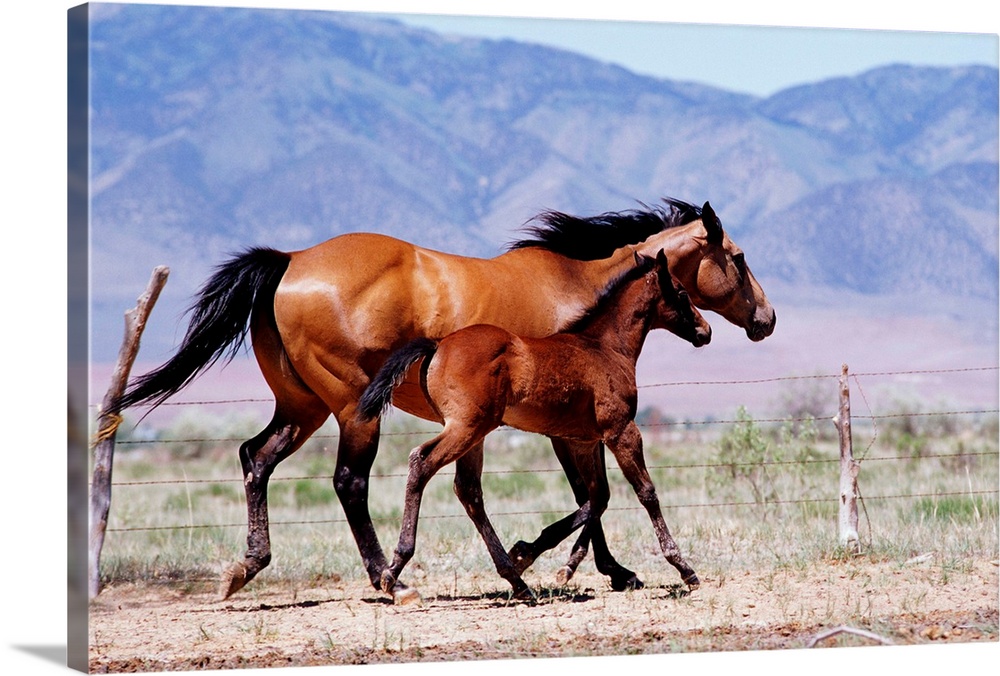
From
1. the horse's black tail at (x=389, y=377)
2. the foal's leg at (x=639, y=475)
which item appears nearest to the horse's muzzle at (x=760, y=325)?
the foal's leg at (x=639, y=475)

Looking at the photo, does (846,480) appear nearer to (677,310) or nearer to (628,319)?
(677,310)

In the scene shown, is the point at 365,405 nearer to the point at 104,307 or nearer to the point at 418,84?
the point at 104,307

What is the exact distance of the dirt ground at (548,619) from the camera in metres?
7.11

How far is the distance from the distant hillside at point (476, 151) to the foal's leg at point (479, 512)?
122 ft

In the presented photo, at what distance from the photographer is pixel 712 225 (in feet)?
28.8

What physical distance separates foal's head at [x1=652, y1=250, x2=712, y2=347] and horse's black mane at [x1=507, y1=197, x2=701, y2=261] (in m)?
0.78

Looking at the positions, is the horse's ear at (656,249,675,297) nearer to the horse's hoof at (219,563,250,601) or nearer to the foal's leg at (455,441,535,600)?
the foal's leg at (455,441,535,600)

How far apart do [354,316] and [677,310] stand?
1.98 metres

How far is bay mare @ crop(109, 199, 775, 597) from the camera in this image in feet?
26.6

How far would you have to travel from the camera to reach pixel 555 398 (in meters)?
7.81

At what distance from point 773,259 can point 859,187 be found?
338 inches

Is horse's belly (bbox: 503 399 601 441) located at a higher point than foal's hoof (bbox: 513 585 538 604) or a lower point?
higher

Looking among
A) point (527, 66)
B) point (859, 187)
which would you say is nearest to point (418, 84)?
point (527, 66)

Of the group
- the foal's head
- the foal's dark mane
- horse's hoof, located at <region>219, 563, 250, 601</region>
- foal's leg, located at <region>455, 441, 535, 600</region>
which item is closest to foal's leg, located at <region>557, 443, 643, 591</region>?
foal's leg, located at <region>455, 441, 535, 600</region>
